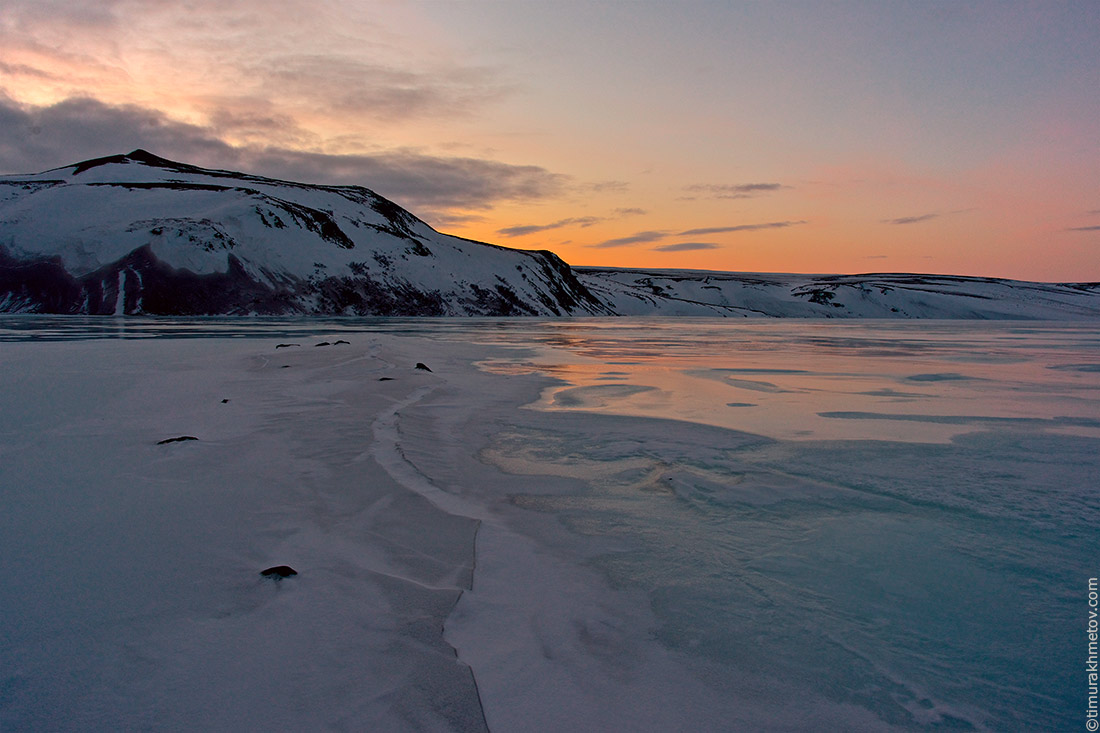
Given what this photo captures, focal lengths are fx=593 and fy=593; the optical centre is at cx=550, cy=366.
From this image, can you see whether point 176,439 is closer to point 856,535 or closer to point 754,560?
point 754,560

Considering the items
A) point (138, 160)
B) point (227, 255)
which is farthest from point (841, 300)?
point (138, 160)

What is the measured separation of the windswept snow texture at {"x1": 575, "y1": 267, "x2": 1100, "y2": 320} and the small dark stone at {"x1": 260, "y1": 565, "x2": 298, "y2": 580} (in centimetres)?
10993

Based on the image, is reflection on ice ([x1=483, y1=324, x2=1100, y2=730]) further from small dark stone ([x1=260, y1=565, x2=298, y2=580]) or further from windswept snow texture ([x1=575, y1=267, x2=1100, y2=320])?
windswept snow texture ([x1=575, y1=267, x2=1100, y2=320])

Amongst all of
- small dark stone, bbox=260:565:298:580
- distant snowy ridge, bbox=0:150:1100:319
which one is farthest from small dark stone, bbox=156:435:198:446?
distant snowy ridge, bbox=0:150:1100:319

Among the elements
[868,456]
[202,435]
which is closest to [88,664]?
[202,435]

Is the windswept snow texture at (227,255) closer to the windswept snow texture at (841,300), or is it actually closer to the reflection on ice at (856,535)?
the windswept snow texture at (841,300)

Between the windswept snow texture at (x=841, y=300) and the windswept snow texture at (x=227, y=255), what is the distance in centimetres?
2951

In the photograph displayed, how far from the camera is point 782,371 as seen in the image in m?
13.8

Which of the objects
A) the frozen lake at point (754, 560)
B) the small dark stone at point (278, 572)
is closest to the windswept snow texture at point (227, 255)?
the frozen lake at point (754, 560)

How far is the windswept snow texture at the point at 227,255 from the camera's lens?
58969 millimetres

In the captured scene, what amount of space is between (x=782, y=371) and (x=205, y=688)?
1341 cm

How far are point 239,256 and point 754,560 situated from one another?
243 feet

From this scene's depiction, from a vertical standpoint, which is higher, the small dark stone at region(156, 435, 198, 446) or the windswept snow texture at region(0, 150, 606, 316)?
the windswept snow texture at region(0, 150, 606, 316)

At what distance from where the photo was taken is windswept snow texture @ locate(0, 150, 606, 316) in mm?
58969
